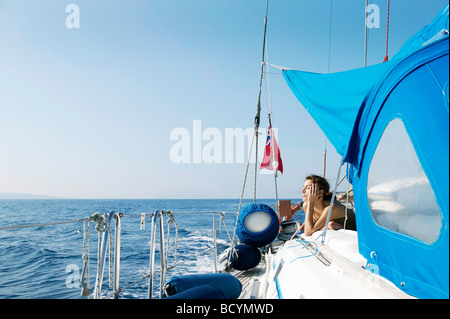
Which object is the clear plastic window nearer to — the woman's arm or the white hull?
the white hull

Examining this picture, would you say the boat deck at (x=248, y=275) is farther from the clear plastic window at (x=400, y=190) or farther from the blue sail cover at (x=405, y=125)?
the clear plastic window at (x=400, y=190)

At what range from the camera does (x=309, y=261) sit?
2098mm

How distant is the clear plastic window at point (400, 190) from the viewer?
138cm

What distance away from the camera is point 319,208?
11.8 feet

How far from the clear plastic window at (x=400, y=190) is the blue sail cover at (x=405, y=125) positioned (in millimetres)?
38

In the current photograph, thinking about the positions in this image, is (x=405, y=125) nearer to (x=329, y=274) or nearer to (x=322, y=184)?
(x=329, y=274)

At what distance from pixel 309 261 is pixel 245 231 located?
327 centimetres

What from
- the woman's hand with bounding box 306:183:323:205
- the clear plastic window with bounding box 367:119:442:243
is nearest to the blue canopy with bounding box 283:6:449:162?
the clear plastic window with bounding box 367:119:442:243

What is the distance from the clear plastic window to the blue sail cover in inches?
1.5

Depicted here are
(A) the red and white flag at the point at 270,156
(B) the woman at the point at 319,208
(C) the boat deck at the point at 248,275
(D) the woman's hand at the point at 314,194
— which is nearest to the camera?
(B) the woman at the point at 319,208

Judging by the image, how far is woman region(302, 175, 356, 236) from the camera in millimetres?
3168

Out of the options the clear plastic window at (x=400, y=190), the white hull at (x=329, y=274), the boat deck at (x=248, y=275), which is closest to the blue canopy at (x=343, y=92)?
the clear plastic window at (x=400, y=190)

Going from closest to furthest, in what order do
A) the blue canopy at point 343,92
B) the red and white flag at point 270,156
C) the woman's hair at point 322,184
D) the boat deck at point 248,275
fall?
the blue canopy at point 343,92, the woman's hair at point 322,184, the boat deck at point 248,275, the red and white flag at point 270,156
